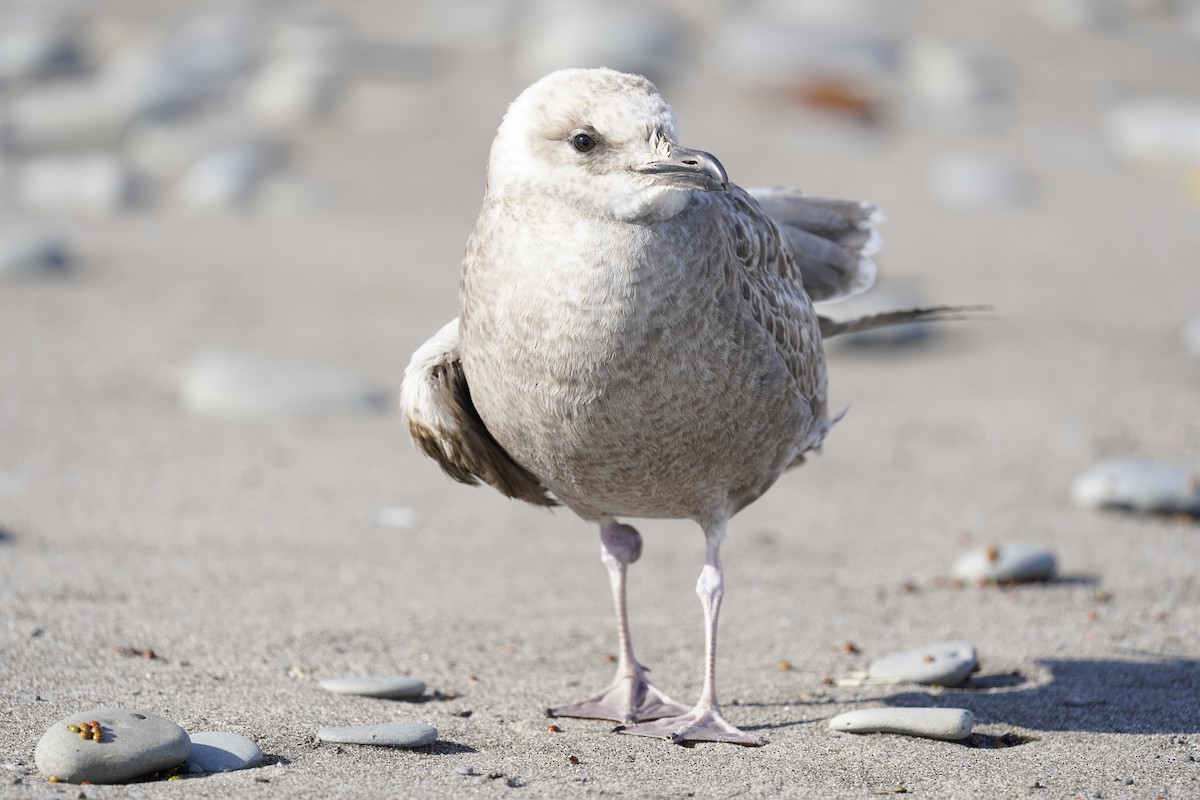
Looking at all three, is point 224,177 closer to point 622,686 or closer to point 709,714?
point 622,686

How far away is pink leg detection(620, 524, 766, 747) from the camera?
4715mm

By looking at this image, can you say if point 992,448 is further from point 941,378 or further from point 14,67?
point 14,67

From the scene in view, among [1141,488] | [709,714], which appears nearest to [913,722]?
[709,714]

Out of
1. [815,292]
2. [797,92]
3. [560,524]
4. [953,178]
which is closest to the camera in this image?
[815,292]

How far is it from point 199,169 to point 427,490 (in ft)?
22.1

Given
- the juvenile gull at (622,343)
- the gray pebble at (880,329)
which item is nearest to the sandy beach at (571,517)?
the gray pebble at (880,329)

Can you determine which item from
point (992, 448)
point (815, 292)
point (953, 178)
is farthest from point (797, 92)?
point (815, 292)

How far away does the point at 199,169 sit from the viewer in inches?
527

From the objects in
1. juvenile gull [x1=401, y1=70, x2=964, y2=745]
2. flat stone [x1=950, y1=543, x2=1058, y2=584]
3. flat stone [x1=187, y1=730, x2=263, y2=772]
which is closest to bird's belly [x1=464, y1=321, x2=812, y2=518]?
juvenile gull [x1=401, y1=70, x2=964, y2=745]

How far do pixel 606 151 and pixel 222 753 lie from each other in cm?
203

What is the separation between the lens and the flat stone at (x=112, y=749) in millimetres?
3977

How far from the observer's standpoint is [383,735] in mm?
4426

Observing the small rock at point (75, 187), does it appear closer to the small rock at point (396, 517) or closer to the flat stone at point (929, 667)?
the small rock at point (396, 517)

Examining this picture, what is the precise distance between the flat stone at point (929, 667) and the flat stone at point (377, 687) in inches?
64.7
